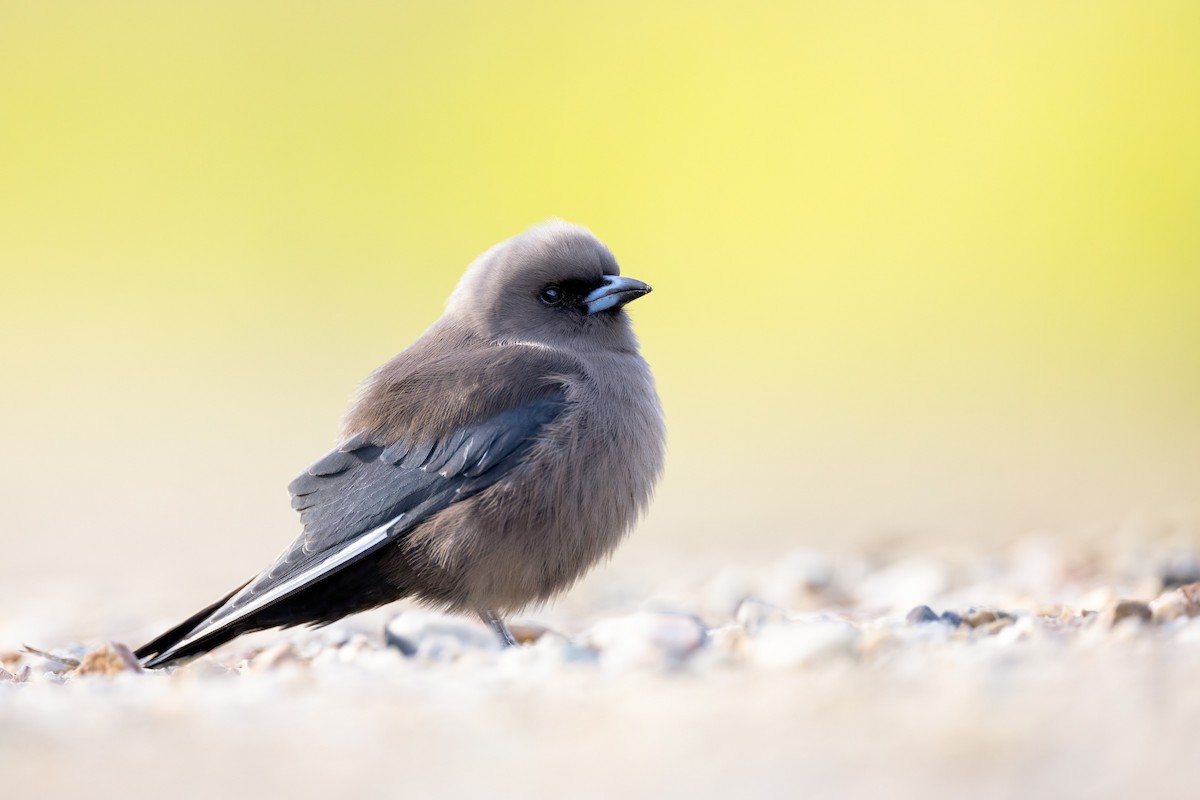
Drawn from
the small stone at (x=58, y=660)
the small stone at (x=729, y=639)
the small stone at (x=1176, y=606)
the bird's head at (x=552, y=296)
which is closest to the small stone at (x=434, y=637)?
the small stone at (x=729, y=639)

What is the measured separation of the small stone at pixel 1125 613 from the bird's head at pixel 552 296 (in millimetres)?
2502

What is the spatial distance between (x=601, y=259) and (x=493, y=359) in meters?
0.84

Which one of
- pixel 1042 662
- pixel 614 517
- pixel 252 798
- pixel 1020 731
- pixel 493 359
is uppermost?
pixel 493 359

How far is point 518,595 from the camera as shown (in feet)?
17.3

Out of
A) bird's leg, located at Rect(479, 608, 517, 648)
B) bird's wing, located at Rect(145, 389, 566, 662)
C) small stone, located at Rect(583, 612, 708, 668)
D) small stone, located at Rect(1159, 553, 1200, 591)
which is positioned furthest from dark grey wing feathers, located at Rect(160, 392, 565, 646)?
small stone, located at Rect(1159, 553, 1200, 591)

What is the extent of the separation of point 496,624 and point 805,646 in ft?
6.47

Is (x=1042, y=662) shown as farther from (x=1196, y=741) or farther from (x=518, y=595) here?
(x=518, y=595)

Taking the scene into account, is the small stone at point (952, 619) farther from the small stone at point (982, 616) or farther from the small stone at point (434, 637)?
the small stone at point (434, 637)

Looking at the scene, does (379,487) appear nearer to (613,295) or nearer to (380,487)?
(380,487)

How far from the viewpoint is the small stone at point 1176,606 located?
4211mm

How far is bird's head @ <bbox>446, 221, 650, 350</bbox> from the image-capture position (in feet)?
19.9

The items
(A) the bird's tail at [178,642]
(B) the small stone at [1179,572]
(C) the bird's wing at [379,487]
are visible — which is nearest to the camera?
(A) the bird's tail at [178,642]

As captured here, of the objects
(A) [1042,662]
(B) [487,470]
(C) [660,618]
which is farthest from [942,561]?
(A) [1042,662]

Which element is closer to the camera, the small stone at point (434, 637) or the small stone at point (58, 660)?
the small stone at point (434, 637)
